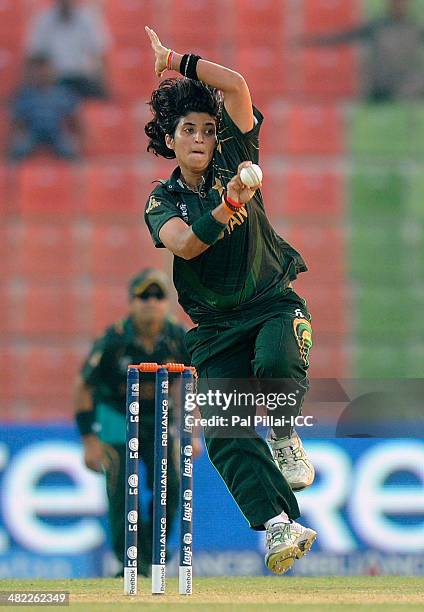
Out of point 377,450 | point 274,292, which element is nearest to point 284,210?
point 377,450

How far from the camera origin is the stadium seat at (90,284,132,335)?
9.57 metres

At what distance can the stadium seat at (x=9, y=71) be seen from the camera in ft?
32.4

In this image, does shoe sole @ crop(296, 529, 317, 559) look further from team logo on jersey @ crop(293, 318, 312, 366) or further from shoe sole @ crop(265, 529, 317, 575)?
team logo on jersey @ crop(293, 318, 312, 366)

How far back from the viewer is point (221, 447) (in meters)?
5.23

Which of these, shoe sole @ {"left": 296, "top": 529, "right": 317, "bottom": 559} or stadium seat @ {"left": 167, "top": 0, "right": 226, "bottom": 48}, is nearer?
shoe sole @ {"left": 296, "top": 529, "right": 317, "bottom": 559}

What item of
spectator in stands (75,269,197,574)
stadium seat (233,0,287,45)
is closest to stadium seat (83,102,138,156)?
stadium seat (233,0,287,45)

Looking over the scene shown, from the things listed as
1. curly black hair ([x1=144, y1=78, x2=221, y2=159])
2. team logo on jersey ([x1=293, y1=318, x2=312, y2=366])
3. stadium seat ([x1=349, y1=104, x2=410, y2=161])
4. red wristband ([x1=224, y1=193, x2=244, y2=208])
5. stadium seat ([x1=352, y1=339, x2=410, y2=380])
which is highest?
stadium seat ([x1=349, y1=104, x2=410, y2=161])

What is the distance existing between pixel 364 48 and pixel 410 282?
166cm

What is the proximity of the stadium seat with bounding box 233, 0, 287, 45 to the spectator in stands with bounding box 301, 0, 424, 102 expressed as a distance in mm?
555

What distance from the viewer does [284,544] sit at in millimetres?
4984

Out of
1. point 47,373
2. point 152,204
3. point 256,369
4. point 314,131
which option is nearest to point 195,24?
point 314,131

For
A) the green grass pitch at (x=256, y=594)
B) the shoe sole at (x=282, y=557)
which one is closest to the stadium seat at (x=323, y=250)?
the green grass pitch at (x=256, y=594)

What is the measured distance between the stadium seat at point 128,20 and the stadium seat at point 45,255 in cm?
140

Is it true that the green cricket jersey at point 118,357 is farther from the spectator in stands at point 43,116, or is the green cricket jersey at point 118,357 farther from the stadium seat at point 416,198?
the stadium seat at point 416,198
